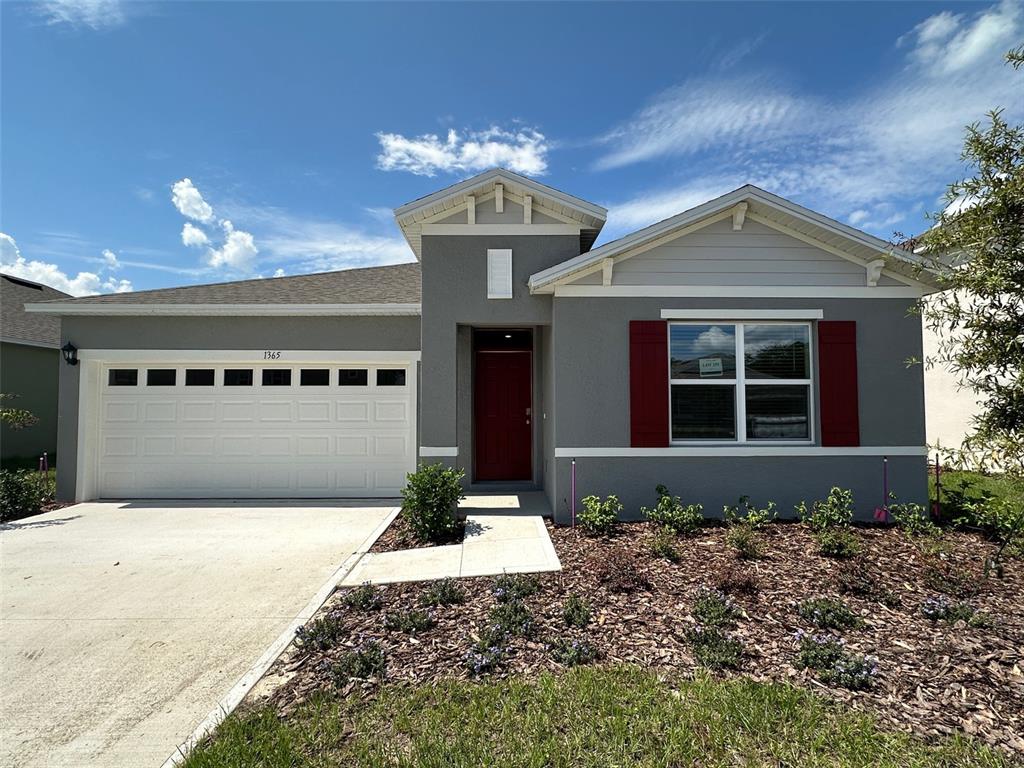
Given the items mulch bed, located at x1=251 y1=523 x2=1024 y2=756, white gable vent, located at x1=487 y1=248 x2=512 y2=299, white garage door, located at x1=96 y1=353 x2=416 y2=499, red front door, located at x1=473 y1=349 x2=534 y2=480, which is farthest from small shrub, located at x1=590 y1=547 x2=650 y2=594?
white garage door, located at x1=96 y1=353 x2=416 y2=499

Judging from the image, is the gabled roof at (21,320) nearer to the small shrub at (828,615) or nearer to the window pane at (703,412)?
the window pane at (703,412)

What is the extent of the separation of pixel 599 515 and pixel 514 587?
6.85 feet

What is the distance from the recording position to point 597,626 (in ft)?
12.5

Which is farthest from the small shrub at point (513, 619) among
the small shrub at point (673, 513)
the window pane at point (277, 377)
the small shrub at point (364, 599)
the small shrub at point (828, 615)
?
the window pane at point (277, 377)

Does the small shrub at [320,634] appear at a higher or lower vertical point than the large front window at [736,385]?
lower

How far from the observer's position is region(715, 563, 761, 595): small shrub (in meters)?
4.30

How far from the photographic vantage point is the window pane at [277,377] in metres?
8.80

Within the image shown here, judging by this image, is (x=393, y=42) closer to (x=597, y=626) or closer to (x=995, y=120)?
(x=995, y=120)

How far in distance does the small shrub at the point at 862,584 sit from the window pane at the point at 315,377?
7727 mm

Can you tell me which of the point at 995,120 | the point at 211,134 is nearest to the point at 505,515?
the point at 995,120

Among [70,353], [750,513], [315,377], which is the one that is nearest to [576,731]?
[750,513]

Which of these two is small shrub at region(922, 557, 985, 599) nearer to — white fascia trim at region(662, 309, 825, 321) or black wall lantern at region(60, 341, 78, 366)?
white fascia trim at region(662, 309, 825, 321)

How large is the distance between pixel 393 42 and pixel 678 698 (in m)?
9.37

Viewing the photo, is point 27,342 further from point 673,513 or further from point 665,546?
point 665,546
